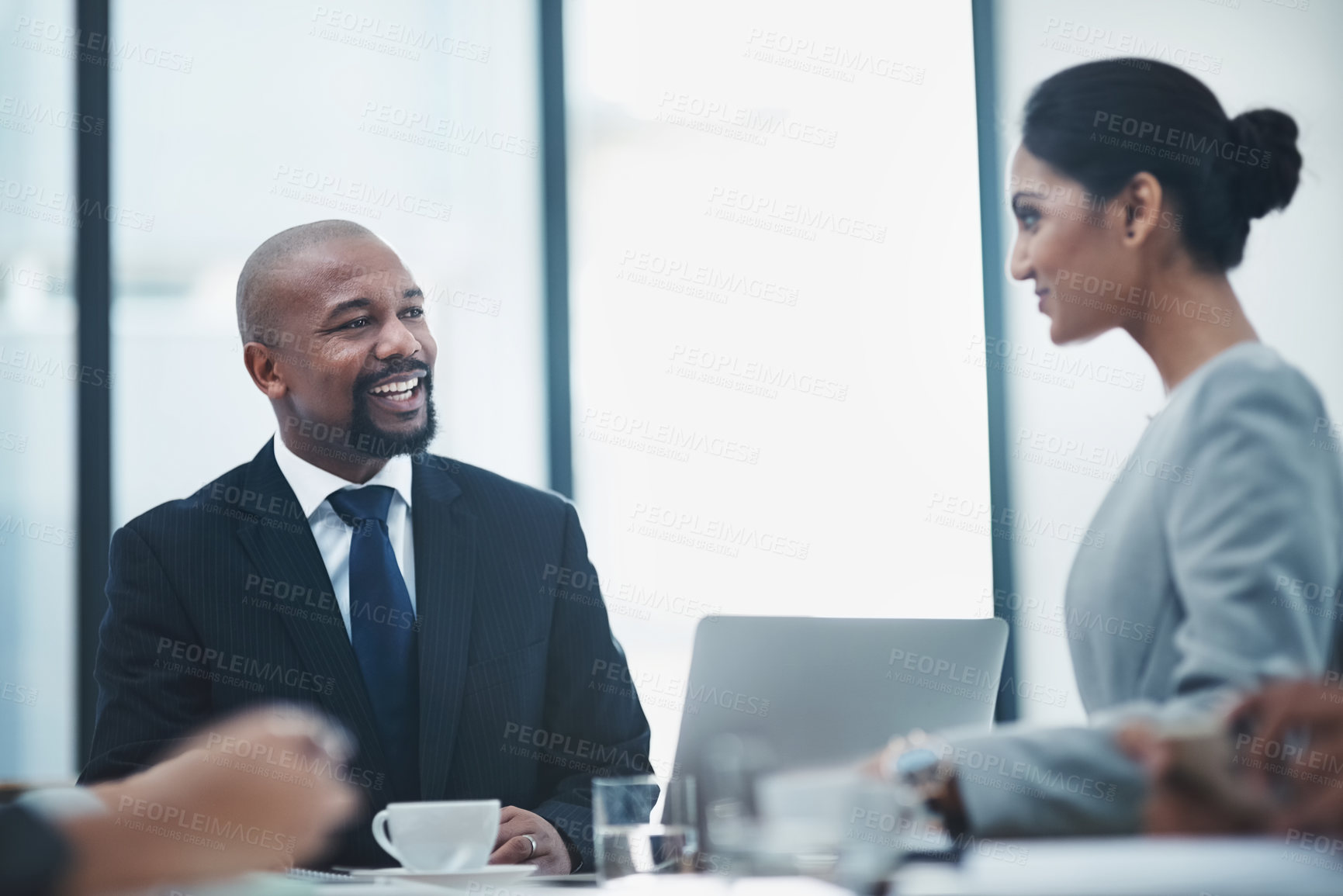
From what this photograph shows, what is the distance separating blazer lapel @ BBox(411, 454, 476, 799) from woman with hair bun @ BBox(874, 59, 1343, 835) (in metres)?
1.08

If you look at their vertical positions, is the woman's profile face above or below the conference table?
above

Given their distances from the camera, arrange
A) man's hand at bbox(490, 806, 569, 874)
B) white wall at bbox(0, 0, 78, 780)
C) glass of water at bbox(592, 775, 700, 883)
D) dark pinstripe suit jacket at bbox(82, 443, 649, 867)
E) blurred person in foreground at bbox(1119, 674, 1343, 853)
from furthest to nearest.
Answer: white wall at bbox(0, 0, 78, 780)
dark pinstripe suit jacket at bbox(82, 443, 649, 867)
man's hand at bbox(490, 806, 569, 874)
glass of water at bbox(592, 775, 700, 883)
blurred person in foreground at bbox(1119, 674, 1343, 853)

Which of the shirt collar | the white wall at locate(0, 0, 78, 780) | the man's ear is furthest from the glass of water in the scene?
the white wall at locate(0, 0, 78, 780)

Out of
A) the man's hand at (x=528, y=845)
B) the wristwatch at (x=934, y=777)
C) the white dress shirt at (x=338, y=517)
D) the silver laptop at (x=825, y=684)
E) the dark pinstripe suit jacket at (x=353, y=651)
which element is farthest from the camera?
the white dress shirt at (x=338, y=517)

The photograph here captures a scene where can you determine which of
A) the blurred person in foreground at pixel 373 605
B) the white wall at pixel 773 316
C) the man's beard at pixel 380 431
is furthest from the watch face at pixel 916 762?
the white wall at pixel 773 316

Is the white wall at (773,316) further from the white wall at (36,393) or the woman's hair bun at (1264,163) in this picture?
the woman's hair bun at (1264,163)

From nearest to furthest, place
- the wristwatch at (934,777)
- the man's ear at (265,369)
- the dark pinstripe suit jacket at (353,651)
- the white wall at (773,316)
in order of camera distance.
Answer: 1. the wristwatch at (934,777)
2. the dark pinstripe suit jacket at (353,651)
3. the man's ear at (265,369)
4. the white wall at (773,316)

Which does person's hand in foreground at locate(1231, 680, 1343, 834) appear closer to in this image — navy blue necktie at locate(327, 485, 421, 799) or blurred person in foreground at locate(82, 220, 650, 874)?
blurred person in foreground at locate(82, 220, 650, 874)

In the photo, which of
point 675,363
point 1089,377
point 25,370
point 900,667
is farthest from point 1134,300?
point 25,370

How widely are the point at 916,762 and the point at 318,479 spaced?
1520mm

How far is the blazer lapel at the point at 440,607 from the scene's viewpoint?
7.04 ft

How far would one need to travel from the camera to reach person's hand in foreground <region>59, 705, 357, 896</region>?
0.79 m

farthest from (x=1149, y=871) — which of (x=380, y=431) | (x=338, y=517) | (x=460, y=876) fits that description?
(x=380, y=431)

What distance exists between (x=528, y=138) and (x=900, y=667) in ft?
8.67
